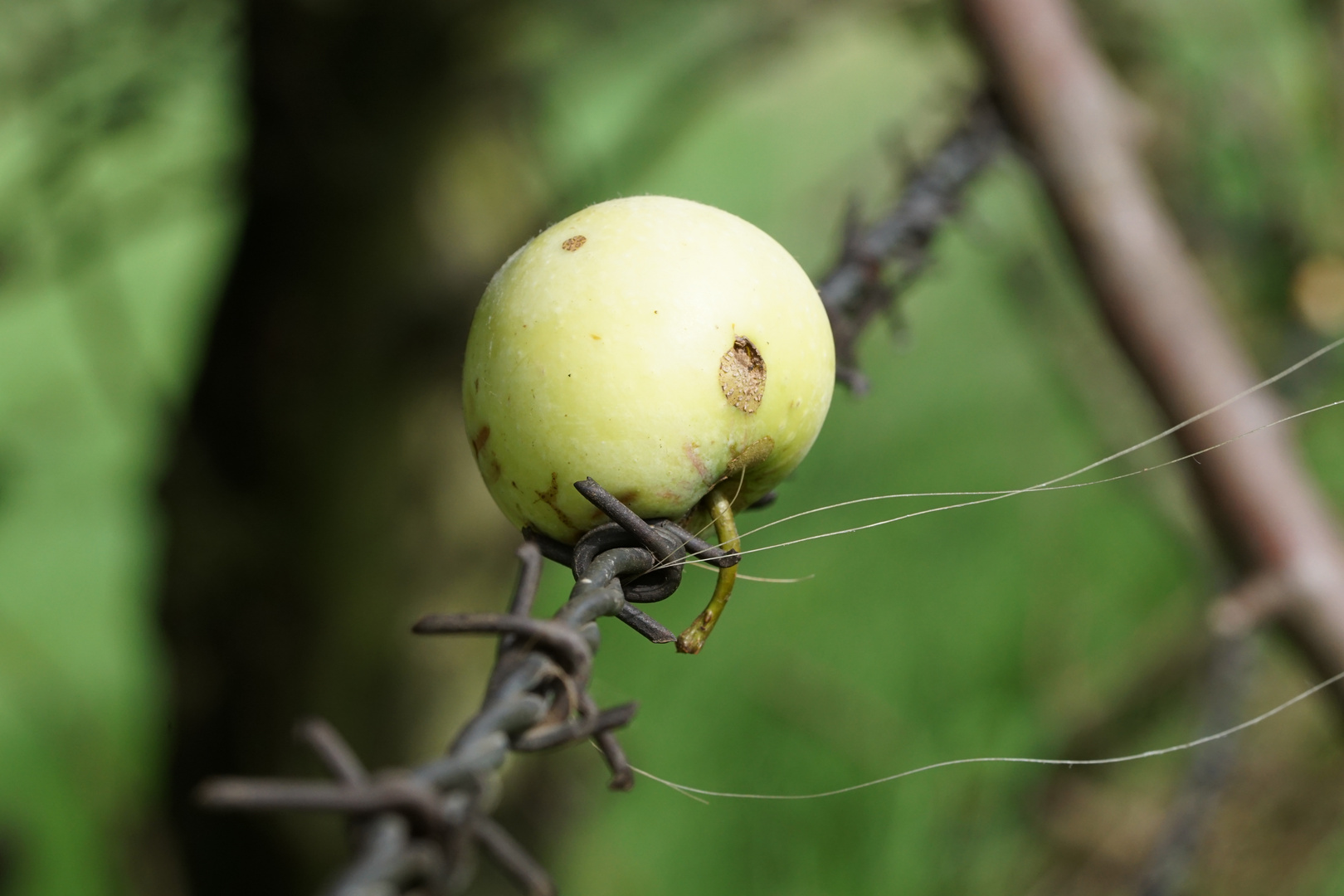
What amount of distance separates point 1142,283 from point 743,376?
0.61m

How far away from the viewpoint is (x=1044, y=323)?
5.44 ft

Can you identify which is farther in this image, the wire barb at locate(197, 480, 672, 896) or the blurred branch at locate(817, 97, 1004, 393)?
the blurred branch at locate(817, 97, 1004, 393)

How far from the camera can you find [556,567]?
2170mm

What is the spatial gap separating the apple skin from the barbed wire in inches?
0.8

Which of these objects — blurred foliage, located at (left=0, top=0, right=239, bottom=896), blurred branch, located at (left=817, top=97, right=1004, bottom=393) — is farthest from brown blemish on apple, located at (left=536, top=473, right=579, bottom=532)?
blurred foliage, located at (left=0, top=0, right=239, bottom=896)

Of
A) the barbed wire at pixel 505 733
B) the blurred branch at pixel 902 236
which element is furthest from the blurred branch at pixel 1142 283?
the barbed wire at pixel 505 733

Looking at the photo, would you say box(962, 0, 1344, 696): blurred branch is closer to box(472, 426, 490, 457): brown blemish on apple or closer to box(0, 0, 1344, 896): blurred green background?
box(0, 0, 1344, 896): blurred green background

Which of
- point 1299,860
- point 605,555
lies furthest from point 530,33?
point 1299,860

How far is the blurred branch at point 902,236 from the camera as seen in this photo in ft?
2.25

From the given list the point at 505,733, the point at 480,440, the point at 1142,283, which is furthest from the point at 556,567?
the point at 505,733

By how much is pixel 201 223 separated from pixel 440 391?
150 inches

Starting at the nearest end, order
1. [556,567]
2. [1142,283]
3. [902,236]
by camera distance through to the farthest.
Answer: [902,236]
[1142,283]
[556,567]

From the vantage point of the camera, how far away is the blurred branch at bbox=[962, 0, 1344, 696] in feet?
2.84

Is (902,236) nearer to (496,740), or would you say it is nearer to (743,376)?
(743,376)
